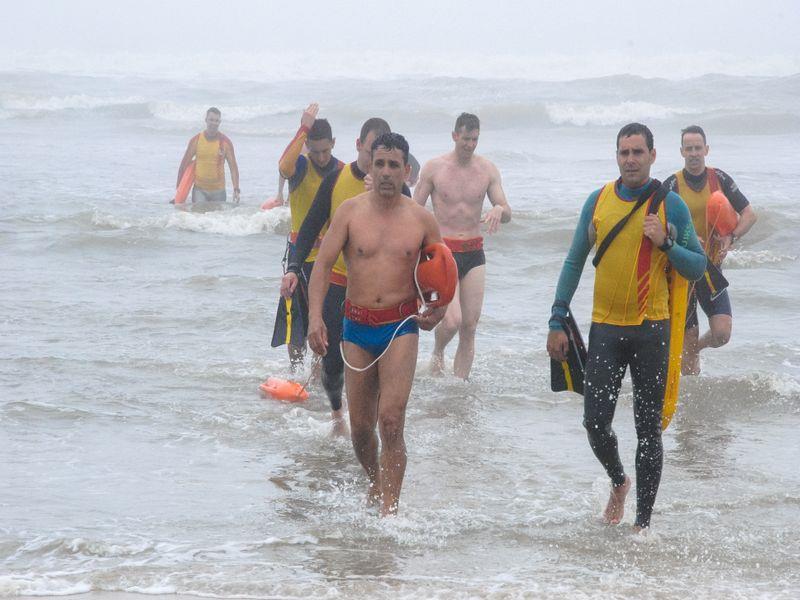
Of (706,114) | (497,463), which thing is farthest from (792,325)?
(706,114)

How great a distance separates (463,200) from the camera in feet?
29.3

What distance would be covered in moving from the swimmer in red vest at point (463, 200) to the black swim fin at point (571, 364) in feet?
9.73

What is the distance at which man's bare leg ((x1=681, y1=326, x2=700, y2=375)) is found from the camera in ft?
29.7

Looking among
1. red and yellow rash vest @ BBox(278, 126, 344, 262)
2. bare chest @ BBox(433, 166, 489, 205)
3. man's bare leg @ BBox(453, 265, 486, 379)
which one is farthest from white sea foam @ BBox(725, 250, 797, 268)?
red and yellow rash vest @ BBox(278, 126, 344, 262)

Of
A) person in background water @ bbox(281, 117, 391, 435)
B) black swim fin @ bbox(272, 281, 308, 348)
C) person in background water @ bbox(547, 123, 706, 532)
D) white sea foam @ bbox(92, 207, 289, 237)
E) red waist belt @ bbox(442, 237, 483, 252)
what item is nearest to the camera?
person in background water @ bbox(547, 123, 706, 532)

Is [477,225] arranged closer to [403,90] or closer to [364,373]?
[364,373]

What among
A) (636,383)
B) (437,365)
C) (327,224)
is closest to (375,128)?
(327,224)

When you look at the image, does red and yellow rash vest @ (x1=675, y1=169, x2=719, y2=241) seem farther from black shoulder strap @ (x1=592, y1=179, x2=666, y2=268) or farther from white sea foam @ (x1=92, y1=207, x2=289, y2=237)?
white sea foam @ (x1=92, y1=207, x2=289, y2=237)

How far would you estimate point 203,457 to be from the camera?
746 centimetres

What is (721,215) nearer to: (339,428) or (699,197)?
(699,197)

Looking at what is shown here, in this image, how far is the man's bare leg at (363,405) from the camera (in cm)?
588

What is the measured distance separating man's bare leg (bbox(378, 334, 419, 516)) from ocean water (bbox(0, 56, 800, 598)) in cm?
42

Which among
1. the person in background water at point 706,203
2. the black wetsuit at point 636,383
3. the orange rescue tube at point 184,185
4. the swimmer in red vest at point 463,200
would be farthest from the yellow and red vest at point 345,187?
the orange rescue tube at point 184,185

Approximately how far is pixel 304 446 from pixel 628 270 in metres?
3.02
